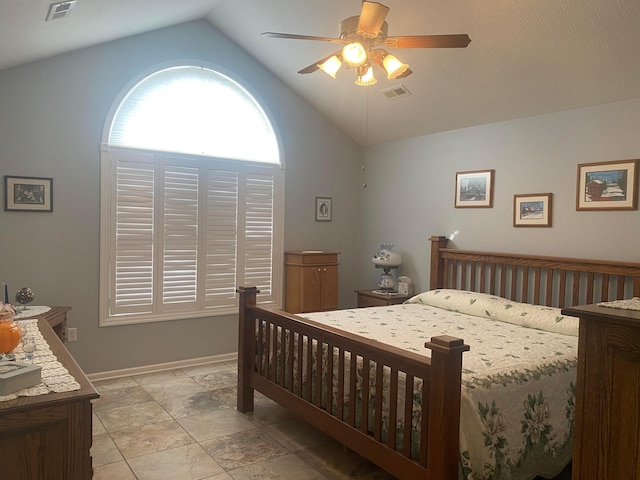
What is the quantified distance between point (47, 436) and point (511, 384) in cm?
191

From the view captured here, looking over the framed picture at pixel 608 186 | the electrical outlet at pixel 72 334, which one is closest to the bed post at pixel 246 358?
the electrical outlet at pixel 72 334

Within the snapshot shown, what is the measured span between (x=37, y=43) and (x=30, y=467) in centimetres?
296

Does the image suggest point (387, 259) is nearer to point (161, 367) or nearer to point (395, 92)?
point (395, 92)

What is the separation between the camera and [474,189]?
14.4 feet

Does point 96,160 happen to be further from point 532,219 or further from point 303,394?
point 532,219

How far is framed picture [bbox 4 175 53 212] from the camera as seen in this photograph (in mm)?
3648

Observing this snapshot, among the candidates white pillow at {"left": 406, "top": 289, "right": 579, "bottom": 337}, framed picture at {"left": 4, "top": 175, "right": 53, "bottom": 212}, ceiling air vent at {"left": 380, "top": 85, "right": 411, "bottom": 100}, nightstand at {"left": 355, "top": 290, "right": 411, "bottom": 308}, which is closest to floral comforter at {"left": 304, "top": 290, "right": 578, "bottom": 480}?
white pillow at {"left": 406, "top": 289, "right": 579, "bottom": 337}

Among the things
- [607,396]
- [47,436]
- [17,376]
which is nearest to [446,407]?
[607,396]

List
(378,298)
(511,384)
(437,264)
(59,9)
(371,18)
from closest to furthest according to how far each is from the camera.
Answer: (511,384) < (371,18) < (59,9) < (437,264) < (378,298)

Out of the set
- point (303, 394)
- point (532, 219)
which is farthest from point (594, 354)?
point (532, 219)

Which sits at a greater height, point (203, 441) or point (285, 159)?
point (285, 159)

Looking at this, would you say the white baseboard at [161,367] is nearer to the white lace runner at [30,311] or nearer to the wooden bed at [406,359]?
the white lace runner at [30,311]

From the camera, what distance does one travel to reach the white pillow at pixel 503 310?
316 centimetres

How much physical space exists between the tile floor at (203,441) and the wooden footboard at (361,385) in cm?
22
